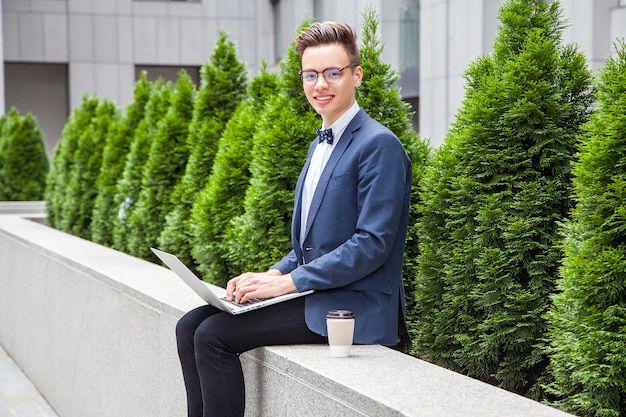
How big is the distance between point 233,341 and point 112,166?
7.04 meters

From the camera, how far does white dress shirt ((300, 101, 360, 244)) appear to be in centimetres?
381

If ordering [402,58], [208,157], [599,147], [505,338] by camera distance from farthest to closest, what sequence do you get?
1. [402,58]
2. [208,157]
3. [505,338]
4. [599,147]

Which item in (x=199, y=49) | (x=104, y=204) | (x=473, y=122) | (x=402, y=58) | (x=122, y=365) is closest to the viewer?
(x=473, y=122)

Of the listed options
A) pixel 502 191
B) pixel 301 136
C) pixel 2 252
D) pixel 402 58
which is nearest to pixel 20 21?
pixel 402 58

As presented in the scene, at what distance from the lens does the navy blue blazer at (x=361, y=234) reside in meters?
3.53

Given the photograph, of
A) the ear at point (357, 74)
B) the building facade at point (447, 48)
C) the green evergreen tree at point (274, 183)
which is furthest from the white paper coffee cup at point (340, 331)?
the building facade at point (447, 48)

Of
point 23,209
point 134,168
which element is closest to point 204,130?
point 134,168

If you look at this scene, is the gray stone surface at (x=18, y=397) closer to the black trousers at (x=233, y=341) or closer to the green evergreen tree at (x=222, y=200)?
the green evergreen tree at (x=222, y=200)

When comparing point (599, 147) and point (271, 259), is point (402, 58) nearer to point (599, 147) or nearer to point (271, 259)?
point (271, 259)

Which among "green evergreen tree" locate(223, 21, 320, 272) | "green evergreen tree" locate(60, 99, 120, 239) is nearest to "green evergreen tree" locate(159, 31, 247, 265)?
"green evergreen tree" locate(223, 21, 320, 272)

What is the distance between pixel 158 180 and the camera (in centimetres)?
866

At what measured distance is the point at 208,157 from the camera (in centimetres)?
783

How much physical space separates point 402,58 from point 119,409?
1571cm

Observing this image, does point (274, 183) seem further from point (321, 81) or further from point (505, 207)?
point (321, 81)
